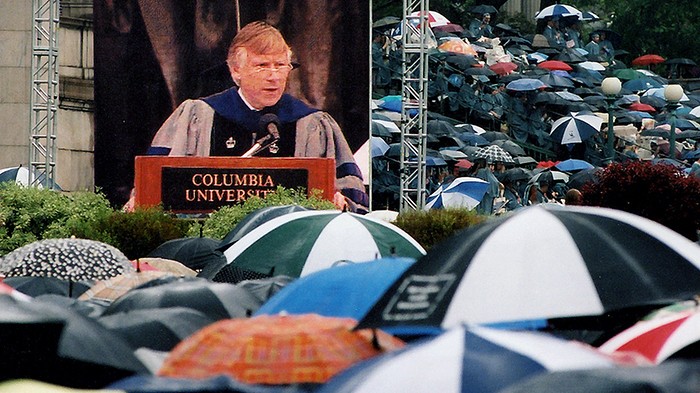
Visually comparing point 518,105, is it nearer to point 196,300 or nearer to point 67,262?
point 67,262

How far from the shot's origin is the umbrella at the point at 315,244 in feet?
41.6

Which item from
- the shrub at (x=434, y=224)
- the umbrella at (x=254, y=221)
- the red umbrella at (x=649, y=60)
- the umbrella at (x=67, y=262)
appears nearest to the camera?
the umbrella at (x=67, y=262)

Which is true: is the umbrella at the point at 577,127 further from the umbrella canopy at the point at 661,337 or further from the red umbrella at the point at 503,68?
the umbrella canopy at the point at 661,337

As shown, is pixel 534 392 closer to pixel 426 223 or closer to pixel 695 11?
pixel 426 223

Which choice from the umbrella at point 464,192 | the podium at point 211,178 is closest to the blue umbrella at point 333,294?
the podium at point 211,178

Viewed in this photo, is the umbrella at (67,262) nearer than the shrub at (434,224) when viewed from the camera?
Yes

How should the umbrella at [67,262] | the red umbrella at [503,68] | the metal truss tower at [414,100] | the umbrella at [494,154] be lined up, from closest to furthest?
the umbrella at [67,262] < the metal truss tower at [414,100] < the umbrella at [494,154] < the red umbrella at [503,68]

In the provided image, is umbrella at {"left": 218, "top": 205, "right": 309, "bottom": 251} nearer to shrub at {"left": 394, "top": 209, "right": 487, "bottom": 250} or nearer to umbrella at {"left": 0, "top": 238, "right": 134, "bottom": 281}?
umbrella at {"left": 0, "top": 238, "right": 134, "bottom": 281}

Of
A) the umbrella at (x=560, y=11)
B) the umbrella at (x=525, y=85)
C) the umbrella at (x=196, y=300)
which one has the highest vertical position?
the umbrella at (x=560, y=11)

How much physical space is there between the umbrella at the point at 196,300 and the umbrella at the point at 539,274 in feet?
5.97

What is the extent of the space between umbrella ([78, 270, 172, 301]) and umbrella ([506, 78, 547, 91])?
26.6 meters

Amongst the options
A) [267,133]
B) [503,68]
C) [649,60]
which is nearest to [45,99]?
[267,133]

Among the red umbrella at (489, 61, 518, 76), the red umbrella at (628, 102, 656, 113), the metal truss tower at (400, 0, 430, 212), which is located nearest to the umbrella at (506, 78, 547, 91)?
the red umbrella at (489, 61, 518, 76)

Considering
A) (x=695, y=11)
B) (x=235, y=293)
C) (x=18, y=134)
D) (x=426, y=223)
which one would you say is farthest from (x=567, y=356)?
(x=695, y=11)
